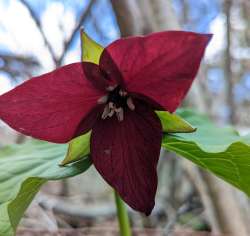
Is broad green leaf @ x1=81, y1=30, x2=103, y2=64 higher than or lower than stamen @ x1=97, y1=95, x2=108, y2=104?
higher

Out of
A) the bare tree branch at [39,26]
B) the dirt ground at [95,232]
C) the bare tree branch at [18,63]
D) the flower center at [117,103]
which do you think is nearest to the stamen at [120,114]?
the flower center at [117,103]

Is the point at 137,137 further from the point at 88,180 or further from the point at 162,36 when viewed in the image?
the point at 88,180

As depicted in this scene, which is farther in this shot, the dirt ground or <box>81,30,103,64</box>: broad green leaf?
the dirt ground

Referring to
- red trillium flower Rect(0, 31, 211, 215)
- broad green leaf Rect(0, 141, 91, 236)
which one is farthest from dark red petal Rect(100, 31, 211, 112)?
broad green leaf Rect(0, 141, 91, 236)

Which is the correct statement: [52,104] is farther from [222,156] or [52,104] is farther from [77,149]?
[222,156]

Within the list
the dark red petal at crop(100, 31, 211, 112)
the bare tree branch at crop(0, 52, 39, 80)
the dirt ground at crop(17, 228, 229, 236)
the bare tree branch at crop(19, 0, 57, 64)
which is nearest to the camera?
the dark red petal at crop(100, 31, 211, 112)

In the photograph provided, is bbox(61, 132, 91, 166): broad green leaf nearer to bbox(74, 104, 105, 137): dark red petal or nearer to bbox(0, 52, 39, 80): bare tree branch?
bbox(74, 104, 105, 137): dark red petal

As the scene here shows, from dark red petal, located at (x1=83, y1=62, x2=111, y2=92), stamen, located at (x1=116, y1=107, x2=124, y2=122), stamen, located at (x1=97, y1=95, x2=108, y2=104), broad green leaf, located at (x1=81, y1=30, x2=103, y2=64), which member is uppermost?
broad green leaf, located at (x1=81, y1=30, x2=103, y2=64)

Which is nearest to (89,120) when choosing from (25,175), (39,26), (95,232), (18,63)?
(25,175)

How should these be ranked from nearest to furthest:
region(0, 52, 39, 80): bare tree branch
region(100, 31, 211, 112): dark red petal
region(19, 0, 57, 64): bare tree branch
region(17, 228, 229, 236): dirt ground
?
region(100, 31, 211, 112): dark red petal < region(17, 228, 229, 236): dirt ground < region(19, 0, 57, 64): bare tree branch < region(0, 52, 39, 80): bare tree branch
